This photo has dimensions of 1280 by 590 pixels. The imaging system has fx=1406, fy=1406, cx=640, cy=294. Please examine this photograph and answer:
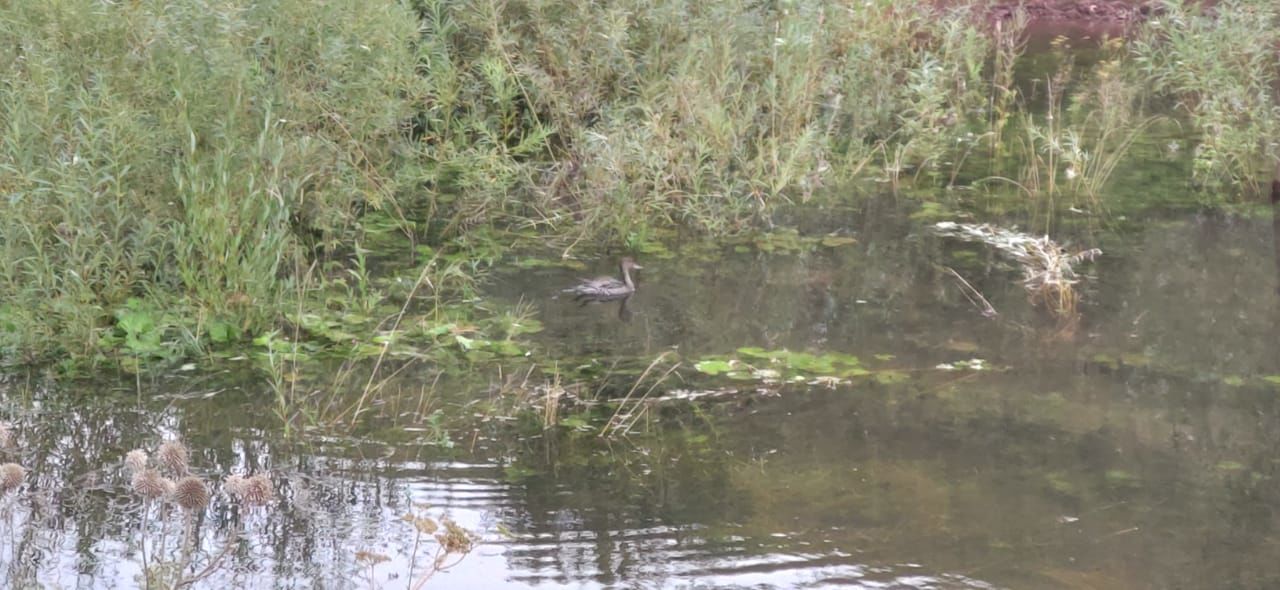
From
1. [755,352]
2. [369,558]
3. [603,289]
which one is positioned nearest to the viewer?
[369,558]

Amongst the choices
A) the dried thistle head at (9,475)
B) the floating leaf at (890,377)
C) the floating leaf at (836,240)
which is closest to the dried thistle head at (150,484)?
the dried thistle head at (9,475)

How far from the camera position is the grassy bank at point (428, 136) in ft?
19.0

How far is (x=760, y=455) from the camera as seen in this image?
16.9 feet

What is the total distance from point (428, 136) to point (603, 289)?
Result: 1.74 metres

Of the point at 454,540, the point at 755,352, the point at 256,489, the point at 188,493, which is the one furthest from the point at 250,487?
the point at 755,352

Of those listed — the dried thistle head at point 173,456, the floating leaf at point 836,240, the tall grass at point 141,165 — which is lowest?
the dried thistle head at point 173,456

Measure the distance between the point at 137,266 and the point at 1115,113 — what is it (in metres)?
6.73

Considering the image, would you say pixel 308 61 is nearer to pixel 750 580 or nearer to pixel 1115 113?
pixel 750 580

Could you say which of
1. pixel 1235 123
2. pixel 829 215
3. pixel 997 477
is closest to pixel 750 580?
pixel 997 477

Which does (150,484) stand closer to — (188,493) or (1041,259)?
(188,493)

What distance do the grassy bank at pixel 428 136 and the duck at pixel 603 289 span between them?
531 millimetres

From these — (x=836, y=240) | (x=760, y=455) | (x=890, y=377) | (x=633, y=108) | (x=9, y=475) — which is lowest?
(x=760, y=455)

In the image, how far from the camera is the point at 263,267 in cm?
598

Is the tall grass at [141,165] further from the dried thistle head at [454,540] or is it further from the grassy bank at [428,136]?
the dried thistle head at [454,540]
